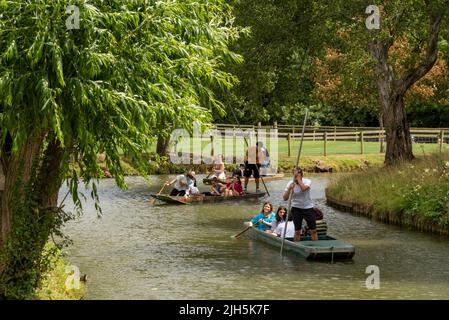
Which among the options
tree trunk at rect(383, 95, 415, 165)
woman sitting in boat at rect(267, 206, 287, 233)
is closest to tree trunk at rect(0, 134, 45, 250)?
woman sitting in boat at rect(267, 206, 287, 233)

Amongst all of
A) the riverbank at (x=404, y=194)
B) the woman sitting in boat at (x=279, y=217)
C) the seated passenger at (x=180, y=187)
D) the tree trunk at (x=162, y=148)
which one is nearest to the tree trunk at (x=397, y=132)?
the riverbank at (x=404, y=194)

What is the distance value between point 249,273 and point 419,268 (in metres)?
3.65

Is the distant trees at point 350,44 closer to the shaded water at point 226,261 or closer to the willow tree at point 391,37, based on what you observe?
the willow tree at point 391,37

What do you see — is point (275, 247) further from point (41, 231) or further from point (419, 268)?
point (41, 231)

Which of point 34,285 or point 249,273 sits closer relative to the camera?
point 34,285

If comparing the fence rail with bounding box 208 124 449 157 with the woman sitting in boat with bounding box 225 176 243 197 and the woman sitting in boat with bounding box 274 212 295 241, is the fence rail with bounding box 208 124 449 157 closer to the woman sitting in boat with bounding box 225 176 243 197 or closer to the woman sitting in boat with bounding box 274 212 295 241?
the woman sitting in boat with bounding box 225 176 243 197

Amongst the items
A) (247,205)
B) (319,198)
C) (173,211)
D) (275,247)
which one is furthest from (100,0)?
(319,198)

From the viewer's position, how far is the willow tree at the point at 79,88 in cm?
1137

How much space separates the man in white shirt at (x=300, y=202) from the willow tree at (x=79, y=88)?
5031mm

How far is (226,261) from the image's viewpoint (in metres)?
19.2

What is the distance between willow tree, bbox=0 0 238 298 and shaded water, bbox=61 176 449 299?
2.58m

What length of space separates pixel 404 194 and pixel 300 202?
268 inches

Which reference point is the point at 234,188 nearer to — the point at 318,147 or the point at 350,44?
the point at 350,44
